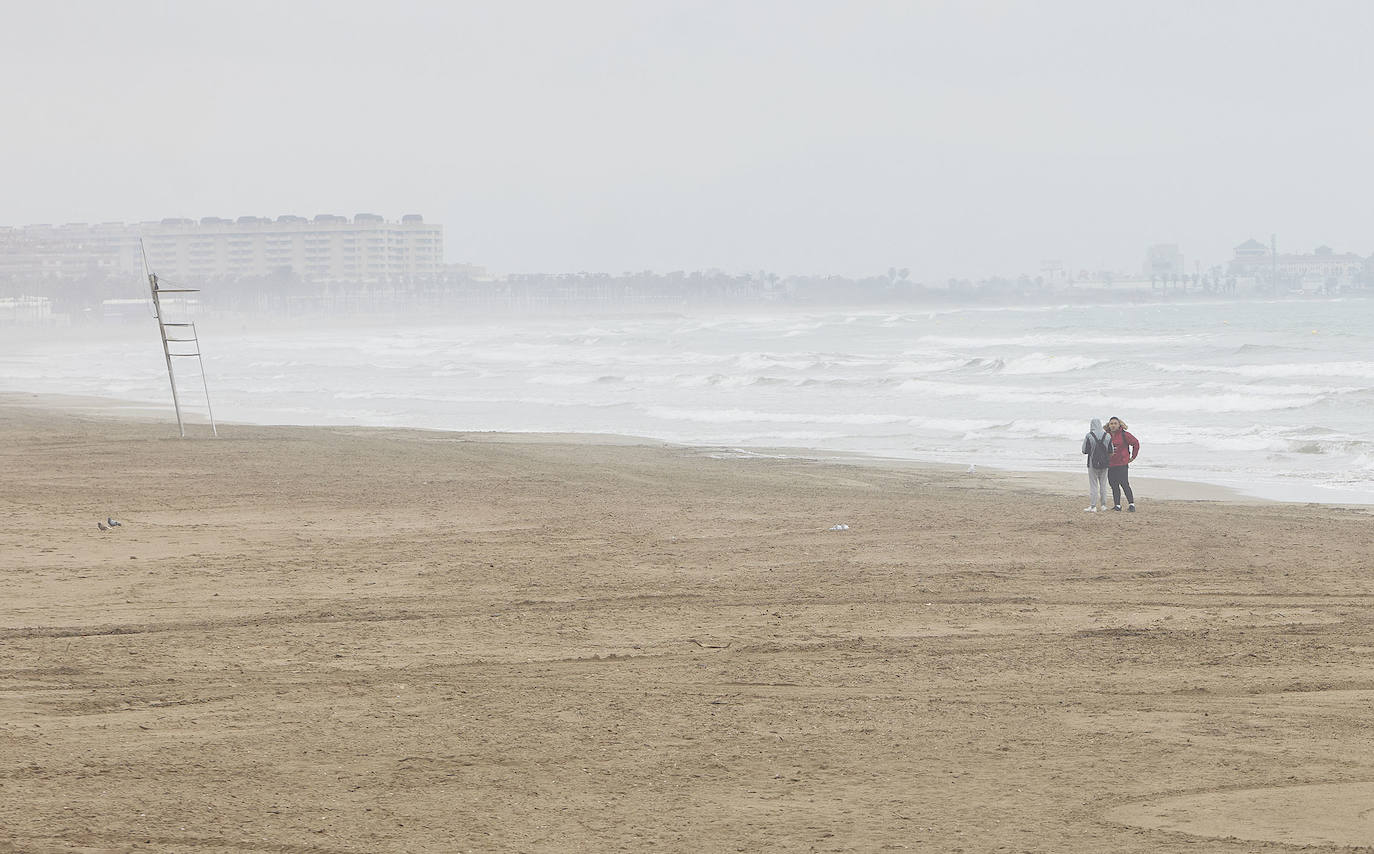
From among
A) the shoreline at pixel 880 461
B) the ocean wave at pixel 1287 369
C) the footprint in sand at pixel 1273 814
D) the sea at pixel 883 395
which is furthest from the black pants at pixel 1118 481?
the ocean wave at pixel 1287 369

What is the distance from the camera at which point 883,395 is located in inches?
1442

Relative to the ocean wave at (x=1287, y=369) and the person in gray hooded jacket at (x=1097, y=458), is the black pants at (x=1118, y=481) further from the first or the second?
the ocean wave at (x=1287, y=369)

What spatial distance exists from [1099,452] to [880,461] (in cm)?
660

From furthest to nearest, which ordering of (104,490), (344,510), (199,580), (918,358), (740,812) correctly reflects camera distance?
1. (918,358)
2. (104,490)
3. (344,510)
4. (199,580)
5. (740,812)

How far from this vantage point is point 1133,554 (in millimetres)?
11805

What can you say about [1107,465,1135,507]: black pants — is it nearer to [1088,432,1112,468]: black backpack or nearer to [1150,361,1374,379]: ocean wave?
[1088,432,1112,468]: black backpack

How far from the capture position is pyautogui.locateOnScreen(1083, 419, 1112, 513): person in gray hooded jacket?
48.1 ft

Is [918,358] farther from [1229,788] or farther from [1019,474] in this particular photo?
[1229,788]

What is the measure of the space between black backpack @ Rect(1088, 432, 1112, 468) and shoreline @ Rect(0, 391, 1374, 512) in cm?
189

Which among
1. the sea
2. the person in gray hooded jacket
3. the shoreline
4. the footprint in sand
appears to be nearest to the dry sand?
the footprint in sand

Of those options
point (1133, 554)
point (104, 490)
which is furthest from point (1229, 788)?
point (104, 490)

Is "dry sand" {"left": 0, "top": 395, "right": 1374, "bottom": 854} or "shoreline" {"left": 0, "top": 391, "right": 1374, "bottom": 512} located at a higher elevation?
"dry sand" {"left": 0, "top": 395, "right": 1374, "bottom": 854}

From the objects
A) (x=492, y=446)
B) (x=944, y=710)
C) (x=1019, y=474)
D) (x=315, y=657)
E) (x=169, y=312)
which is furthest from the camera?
(x=169, y=312)

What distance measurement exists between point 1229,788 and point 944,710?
1.55 m
